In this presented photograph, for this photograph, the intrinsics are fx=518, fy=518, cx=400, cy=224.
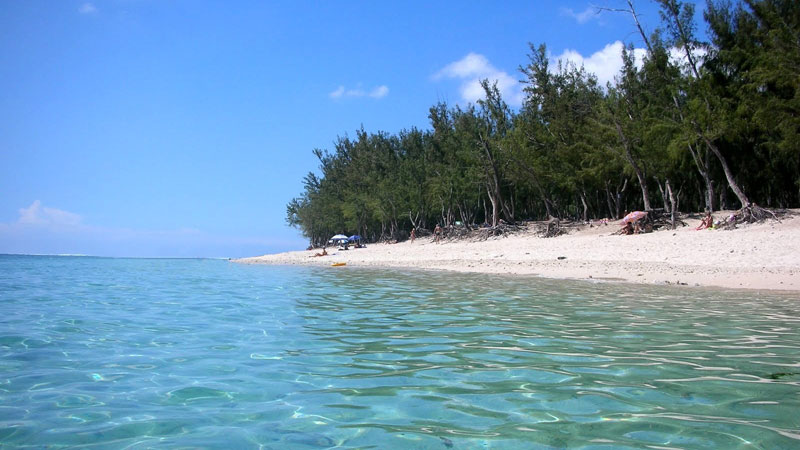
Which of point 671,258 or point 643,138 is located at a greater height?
point 643,138

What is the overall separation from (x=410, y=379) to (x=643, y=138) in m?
34.7

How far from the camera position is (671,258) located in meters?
20.7

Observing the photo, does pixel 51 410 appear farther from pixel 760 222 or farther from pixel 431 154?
pixel 431 154

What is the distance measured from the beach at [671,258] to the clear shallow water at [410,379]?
20.0 feet

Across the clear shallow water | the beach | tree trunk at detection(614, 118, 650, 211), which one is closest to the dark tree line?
tree trunk at detection(614, 118, 650, 211)

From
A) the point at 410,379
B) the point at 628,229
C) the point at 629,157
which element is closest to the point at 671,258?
the point at 628,229

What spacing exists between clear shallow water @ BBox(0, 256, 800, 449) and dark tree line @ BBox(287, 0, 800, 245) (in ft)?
82.6

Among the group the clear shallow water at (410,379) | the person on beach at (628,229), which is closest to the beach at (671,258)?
the person on beach at (628,229)

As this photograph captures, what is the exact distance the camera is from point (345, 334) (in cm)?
758

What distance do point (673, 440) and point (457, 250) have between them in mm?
32669

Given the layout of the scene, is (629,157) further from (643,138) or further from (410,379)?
(410,379)

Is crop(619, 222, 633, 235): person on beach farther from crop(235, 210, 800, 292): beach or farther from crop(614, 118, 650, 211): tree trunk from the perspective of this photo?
crop(614, 118, 650, 211): tree trunk

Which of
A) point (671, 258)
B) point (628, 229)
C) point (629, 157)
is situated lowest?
point (671, 258)

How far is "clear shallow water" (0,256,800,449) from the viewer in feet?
11.6
